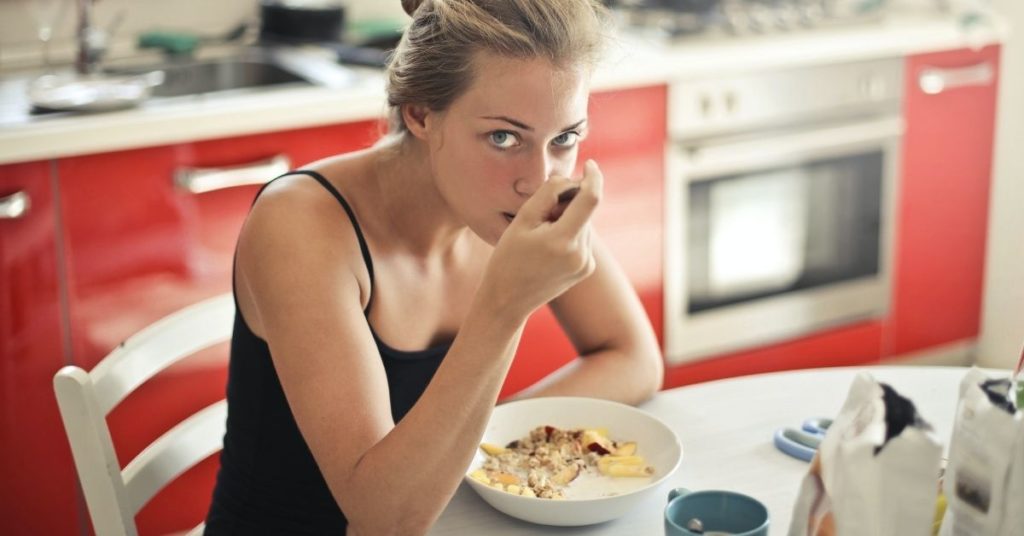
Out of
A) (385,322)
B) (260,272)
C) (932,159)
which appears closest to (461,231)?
(385,322)

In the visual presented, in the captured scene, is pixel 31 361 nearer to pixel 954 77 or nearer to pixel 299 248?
pixel 299 248

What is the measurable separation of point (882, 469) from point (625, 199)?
1.88 meters

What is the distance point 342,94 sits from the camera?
227 centimetres

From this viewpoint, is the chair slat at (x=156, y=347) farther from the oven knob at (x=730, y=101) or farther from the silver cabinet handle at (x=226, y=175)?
the oven knob at (x=730, y=101)

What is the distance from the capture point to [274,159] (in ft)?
7.27

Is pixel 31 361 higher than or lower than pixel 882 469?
lower

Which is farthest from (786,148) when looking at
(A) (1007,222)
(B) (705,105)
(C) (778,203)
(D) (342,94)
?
(D) (342,94)

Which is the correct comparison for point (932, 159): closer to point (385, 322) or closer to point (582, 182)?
point (385, 322)

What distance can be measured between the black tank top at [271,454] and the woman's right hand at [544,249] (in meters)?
0.34

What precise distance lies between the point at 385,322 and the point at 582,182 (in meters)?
0.46

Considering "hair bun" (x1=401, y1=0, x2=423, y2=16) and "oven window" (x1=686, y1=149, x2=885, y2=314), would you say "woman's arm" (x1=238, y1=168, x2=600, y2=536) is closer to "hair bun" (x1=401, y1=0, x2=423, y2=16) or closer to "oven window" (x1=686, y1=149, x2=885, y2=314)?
"hair bun" (x1=401, y1=0, x2=423, y2=16)

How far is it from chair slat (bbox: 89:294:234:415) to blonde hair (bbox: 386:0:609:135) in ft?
1.20

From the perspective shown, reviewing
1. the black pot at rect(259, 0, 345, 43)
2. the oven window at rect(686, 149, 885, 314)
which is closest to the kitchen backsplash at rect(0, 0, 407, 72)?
the black pot at rect(259, 0, 345, 43)

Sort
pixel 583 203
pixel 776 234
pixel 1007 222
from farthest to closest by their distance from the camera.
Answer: pixel 1007 222, pixel 776 234, pixel 583 203
